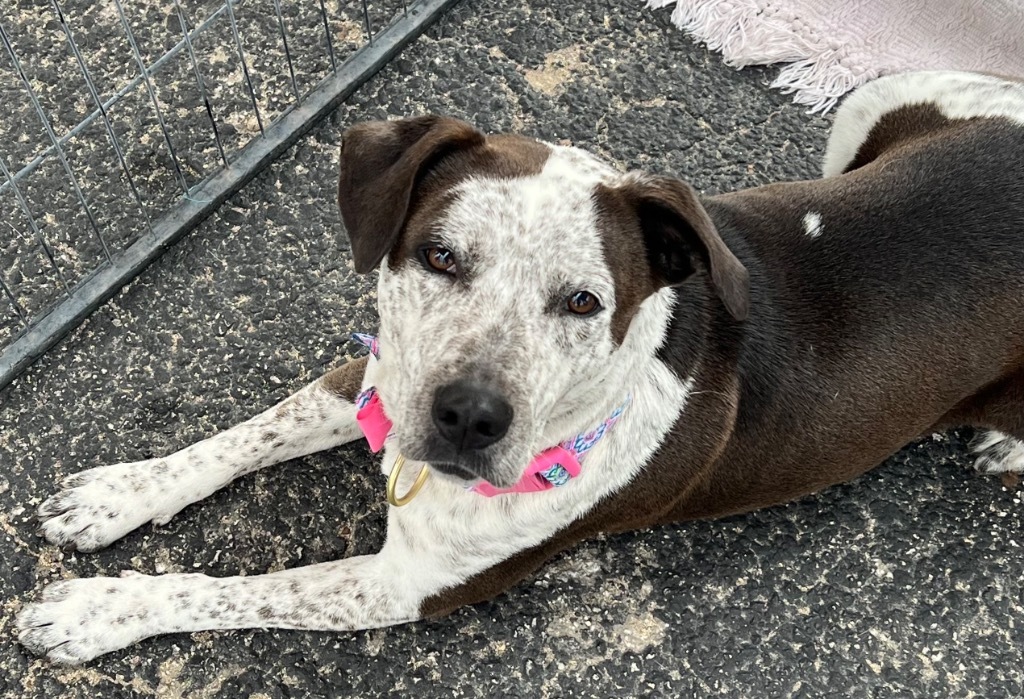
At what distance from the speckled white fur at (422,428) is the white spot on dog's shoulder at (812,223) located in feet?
1.56

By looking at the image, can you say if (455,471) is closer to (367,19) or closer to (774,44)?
(367,19)

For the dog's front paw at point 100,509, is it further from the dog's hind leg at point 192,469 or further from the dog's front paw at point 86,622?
the dog's front paw at point 86,622

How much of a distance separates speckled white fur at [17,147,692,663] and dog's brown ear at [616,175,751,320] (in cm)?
11

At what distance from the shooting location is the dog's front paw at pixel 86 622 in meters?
2.69

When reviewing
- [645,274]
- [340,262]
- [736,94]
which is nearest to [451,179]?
[645,274]

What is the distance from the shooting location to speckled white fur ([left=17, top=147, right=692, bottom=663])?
2.12m

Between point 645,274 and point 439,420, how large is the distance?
558 mm

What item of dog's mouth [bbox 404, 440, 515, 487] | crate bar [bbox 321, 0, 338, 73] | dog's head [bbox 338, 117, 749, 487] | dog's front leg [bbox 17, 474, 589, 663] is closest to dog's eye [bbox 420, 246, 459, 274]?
dog's head [bbox 338, 117, 749, 487]

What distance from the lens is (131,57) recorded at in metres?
3.82

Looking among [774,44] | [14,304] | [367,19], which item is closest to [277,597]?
[14,304]

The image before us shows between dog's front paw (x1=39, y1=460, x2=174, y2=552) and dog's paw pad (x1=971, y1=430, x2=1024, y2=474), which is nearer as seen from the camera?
dog's front paw (x1=39, y1=460, x2=174, y2=552)

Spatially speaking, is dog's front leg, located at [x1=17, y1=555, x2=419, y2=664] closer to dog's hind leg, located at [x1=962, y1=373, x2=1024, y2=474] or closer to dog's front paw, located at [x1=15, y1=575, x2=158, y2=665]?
dog's front paw, located at [x1=15, y1=575, x2=158, y2=665]

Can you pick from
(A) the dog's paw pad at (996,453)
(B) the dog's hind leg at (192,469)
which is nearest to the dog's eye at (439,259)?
(B) the dog's hind leg at (192,469)

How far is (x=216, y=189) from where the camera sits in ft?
11.5
